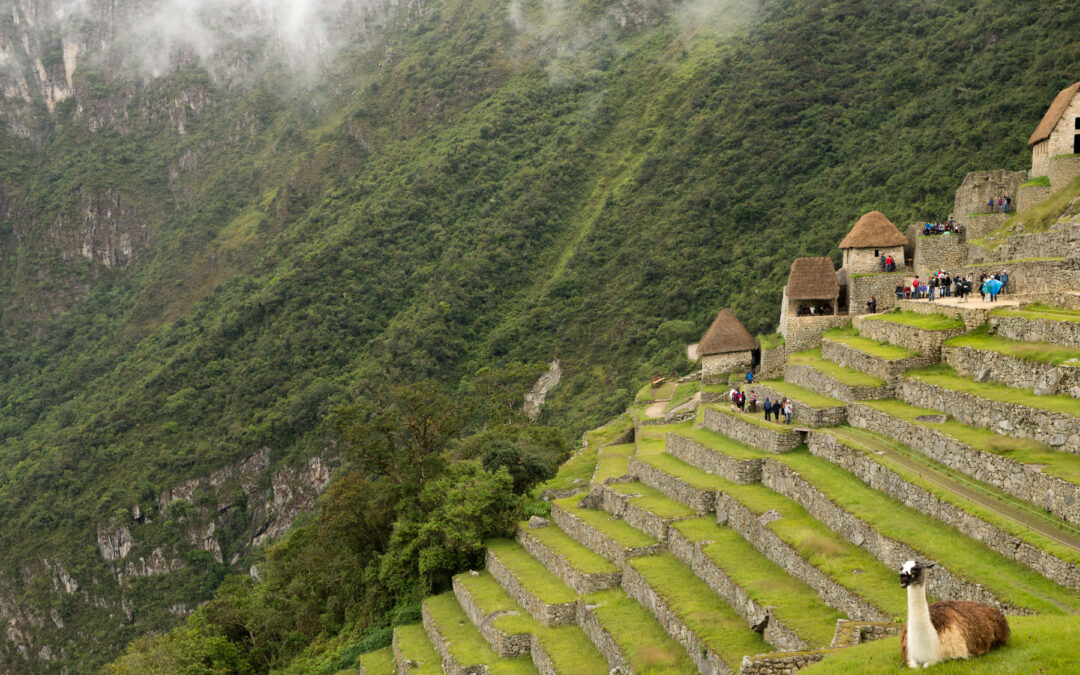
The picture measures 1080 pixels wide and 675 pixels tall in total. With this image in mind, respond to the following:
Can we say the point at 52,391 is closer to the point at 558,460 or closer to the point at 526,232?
the point at 526,232

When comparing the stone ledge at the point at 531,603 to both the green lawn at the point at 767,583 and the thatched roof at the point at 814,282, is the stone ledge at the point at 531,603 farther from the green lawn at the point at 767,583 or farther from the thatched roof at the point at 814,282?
the thatched roof at the point at 814,282

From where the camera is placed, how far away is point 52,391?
447 feet

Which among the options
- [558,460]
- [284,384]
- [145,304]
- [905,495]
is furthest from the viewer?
[145,304]

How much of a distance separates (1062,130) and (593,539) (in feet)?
70.5

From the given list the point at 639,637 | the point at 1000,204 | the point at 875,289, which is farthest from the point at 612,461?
the point at 1000,204

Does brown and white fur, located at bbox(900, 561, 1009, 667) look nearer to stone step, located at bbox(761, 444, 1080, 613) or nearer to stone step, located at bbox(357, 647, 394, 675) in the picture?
stone step, located at bbox(761, 444, 1080, 613)

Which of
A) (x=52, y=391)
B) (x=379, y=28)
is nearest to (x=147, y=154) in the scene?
(x=379, y=28)

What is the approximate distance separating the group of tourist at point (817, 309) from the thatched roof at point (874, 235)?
2283 mm

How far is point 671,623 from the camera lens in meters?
16.1

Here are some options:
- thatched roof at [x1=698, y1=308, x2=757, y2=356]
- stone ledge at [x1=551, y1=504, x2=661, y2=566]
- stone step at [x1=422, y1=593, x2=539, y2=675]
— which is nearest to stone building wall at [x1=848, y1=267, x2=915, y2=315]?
thatched roof at [x1=698, y1=308, x2=757, y2=356]

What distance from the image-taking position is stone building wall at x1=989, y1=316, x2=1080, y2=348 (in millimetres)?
15578

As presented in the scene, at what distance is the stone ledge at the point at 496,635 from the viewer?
2014 cm

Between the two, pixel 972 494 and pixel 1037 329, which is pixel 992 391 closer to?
pixel 1037 329

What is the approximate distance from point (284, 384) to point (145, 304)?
60.8 meters
